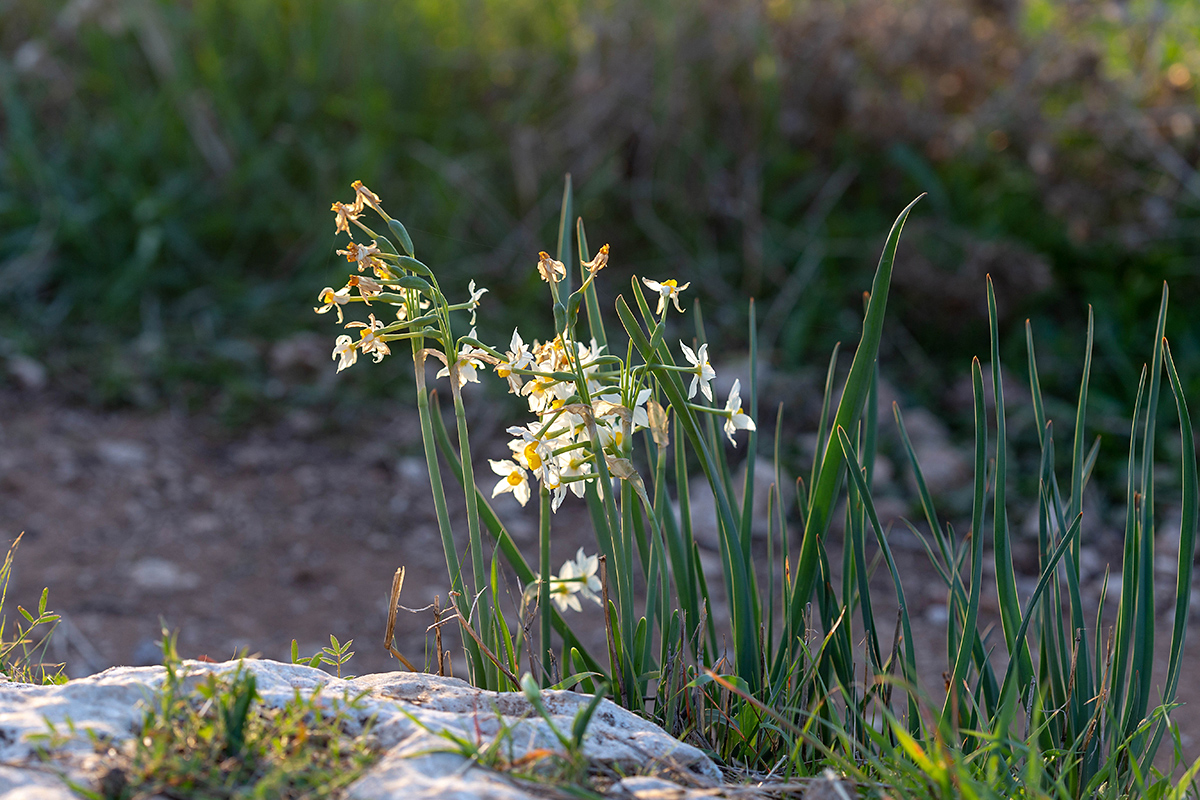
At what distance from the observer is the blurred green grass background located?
2.95 meters

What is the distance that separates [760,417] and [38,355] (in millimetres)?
1995

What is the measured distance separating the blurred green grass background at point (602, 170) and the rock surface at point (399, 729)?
1.87 metres

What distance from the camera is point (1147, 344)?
2854 mm

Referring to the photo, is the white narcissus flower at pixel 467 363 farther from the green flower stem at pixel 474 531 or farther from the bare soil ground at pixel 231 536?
the bare soil ground at pixel 231 536

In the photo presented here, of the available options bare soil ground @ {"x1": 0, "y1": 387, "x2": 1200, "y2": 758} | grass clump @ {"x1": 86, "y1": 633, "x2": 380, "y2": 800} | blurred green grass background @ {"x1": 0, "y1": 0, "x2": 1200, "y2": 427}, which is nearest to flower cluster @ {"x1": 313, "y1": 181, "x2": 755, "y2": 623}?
grass clump @ {"x1": 86, "y1": 633, "x2": 380, "y2": 800}

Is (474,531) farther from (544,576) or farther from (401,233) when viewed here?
(401,233)

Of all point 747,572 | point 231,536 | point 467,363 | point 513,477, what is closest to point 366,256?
point 467,363

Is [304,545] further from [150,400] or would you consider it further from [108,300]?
[108,300]

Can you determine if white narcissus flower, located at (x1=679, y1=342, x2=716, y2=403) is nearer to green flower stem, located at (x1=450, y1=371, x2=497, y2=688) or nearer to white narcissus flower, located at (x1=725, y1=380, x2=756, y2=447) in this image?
white narcissus flower, located at (x1=725, y1=380, x2=756, y2=447)

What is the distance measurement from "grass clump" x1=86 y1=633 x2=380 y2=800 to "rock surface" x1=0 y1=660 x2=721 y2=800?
2cm

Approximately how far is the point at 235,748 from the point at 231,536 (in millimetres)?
1650

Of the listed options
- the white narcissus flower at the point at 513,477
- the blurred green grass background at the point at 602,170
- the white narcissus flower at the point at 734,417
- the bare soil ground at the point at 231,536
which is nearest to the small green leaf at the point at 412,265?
the white narcissus flower at the point at 513,477

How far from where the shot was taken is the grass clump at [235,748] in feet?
2.66

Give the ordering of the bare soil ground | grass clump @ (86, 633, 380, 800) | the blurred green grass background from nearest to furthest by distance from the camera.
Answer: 1. grass clump @ (86, 633, 380, 800)
2. the bare soil ground
3. the blurred green grass background
